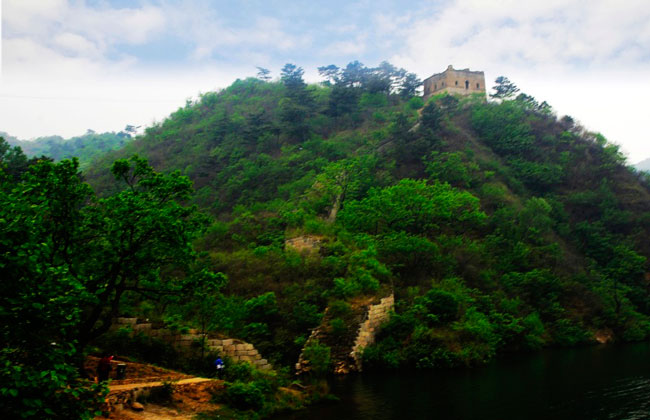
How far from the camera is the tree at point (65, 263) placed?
6.34 m

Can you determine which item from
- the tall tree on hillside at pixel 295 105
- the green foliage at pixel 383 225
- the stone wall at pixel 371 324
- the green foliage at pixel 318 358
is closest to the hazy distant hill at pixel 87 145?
the green foliage at pixel 383 225

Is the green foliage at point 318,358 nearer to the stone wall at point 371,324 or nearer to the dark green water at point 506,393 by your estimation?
the dark green water at point 506,393

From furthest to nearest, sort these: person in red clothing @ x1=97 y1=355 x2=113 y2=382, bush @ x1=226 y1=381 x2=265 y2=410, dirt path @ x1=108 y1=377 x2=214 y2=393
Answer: bush @ x1=226 y1=381 x2=265 y2=410 → person in red clothing @ x1=97 y1=355 x2=113 y2=382 → dirt path @ x1=108 y1=377 x2=214 y2=393

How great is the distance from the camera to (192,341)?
16.0m

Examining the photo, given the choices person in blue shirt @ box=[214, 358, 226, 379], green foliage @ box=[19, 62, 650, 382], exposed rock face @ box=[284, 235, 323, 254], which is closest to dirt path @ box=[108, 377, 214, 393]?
person in blue shirt @ box=[214, 358, 226, 379]

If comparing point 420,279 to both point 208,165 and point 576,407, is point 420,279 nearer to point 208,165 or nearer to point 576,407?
point 576,407

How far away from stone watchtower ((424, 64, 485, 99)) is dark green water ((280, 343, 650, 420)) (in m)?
54.0

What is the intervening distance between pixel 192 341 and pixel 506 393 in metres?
10.4

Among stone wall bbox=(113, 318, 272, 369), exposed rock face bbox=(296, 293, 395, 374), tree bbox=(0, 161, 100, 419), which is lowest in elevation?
exposed rock face bbox=(296, 293, 395, 374)

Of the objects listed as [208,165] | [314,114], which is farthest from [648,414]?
[314,114]

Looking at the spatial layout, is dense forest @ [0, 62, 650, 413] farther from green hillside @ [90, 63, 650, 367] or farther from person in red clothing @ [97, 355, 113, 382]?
person in red clothing @ [97, 355, 113, 382]

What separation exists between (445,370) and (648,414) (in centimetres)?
899

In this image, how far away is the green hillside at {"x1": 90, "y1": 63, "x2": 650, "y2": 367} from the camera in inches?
915

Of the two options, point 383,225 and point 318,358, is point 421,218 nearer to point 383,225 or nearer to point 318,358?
point 383,225
